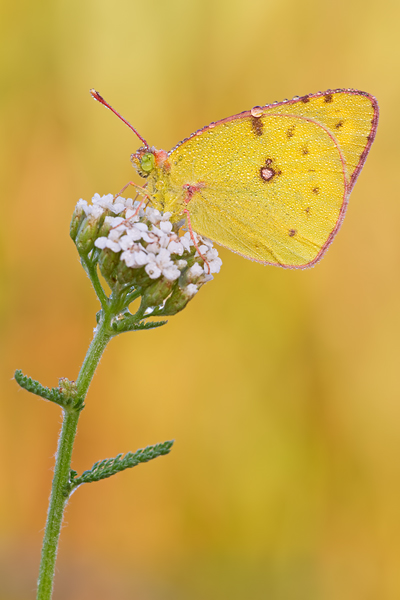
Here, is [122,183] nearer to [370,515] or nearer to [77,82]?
[77,82]

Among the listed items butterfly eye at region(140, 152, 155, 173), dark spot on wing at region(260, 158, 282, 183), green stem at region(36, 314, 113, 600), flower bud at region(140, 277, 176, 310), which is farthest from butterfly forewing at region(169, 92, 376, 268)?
green stem at region(36, 314, 113, 600)

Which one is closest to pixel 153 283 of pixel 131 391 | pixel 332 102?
pixel 332 102

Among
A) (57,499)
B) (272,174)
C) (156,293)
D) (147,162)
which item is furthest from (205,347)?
(57,499)

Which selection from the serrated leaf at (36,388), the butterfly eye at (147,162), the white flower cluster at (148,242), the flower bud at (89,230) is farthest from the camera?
the butterfly eye at (147,162)

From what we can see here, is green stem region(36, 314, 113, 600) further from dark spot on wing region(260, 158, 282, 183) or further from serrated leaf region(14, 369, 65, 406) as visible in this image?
dark spot on wing region(260, 158, 282, 183)

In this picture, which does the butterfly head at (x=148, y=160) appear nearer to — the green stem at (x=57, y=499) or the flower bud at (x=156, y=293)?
the flower bud at (x=156, y=293)

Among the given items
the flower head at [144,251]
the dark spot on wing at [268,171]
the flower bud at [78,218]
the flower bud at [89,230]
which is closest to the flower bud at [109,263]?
the flower head at [144,251]
